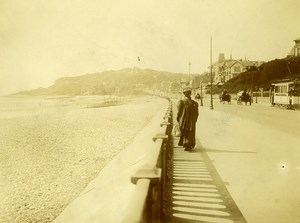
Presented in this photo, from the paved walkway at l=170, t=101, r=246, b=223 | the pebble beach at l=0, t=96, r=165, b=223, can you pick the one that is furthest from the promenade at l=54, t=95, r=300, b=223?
the pebble beach at l=0, t=96, r=165, b=223

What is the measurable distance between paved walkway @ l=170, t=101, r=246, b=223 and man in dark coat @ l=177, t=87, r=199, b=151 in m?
1.56

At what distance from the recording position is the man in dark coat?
1014 cm

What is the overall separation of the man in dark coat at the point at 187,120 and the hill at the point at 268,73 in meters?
70.6

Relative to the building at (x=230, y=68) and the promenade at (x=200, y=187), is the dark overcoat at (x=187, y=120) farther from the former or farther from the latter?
the building at (x=230, y=68)

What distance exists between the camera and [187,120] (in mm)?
10172

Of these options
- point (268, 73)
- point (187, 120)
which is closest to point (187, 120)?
point (187, 120)

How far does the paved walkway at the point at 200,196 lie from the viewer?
4781 mm

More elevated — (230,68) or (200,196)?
(230,68)

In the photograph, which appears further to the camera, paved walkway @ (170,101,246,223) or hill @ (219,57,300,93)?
hill @ (219,57,300,93)

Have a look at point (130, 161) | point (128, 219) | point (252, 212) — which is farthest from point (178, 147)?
point (128, 219)

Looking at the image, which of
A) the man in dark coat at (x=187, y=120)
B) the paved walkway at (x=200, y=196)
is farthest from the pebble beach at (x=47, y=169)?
the man in dark coat at (x=187, y=120)

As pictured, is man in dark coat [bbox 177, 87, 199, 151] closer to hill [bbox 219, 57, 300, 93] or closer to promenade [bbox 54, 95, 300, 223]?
promenade [bbox 54, 95, 300, 223]

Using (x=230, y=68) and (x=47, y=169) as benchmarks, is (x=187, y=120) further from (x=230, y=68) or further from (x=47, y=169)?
(x=230, y=68)

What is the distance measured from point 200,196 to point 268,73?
277ft
